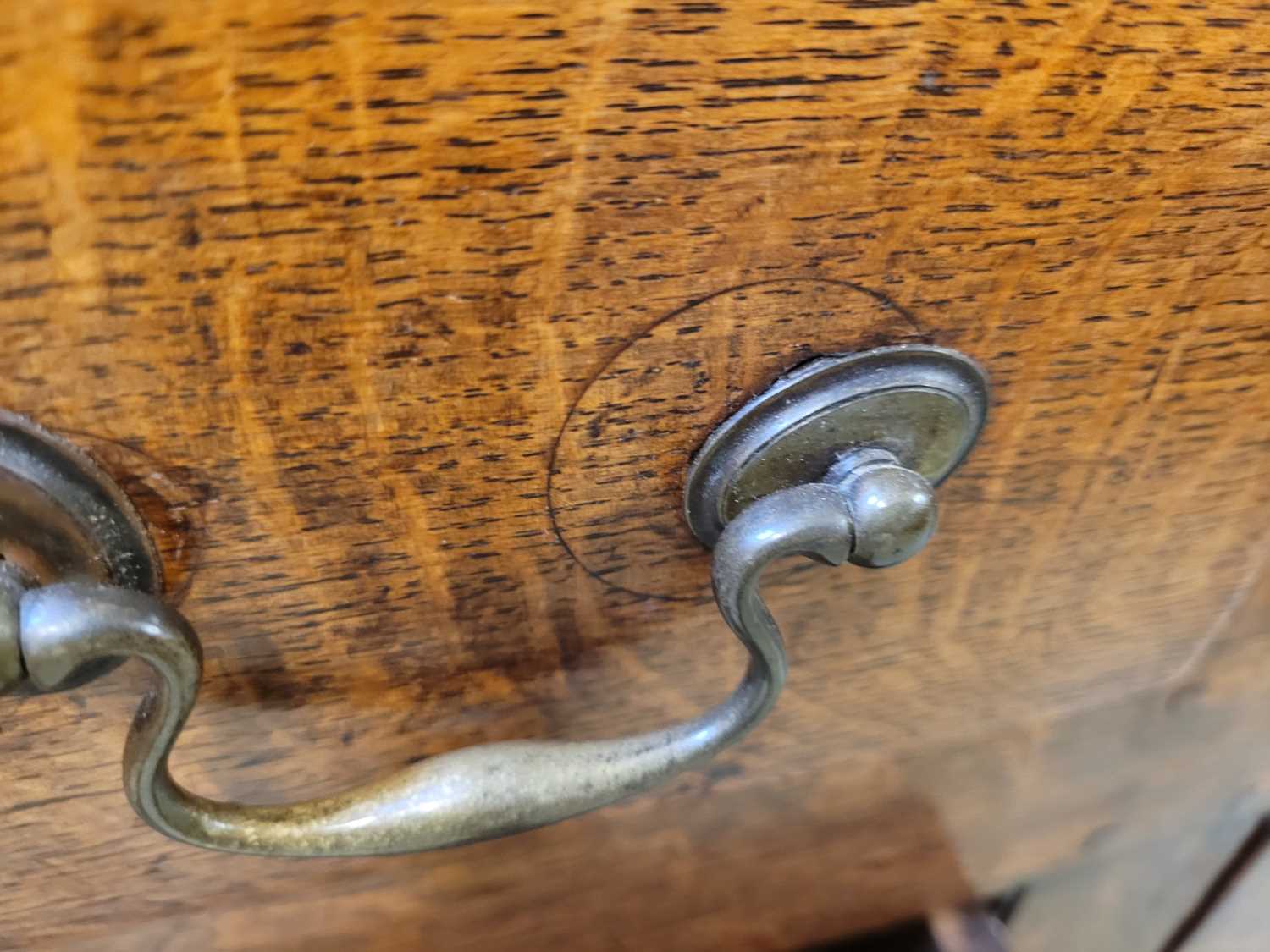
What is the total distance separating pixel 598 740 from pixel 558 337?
0.12 metres

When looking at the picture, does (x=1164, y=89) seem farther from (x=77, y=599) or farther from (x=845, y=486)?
(x=77, y=599)

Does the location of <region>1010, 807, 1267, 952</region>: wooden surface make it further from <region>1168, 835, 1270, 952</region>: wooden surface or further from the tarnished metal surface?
the tarnished metal surface

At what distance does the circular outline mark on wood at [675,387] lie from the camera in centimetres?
22

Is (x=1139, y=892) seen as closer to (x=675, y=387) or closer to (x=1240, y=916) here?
(x=1240, y=916)

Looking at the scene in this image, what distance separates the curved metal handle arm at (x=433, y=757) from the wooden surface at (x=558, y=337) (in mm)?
23

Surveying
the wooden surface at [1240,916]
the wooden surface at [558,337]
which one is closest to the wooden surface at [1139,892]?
the wooden surface at [1240,916]

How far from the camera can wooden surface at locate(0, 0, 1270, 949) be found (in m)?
0.17

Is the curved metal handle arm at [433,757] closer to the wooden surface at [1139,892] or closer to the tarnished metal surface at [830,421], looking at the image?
the tarnished metal surface at [830,421]

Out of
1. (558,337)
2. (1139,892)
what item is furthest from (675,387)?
(1139,892)

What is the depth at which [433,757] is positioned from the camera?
0.27m

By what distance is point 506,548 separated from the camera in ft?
0.81

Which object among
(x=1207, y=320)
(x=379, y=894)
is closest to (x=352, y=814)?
(x=379, y=894)

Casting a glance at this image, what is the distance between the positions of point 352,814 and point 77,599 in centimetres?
9

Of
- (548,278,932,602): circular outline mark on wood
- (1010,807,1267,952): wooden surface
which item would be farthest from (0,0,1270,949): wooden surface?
(1010,807,1267,952): wooden surface
